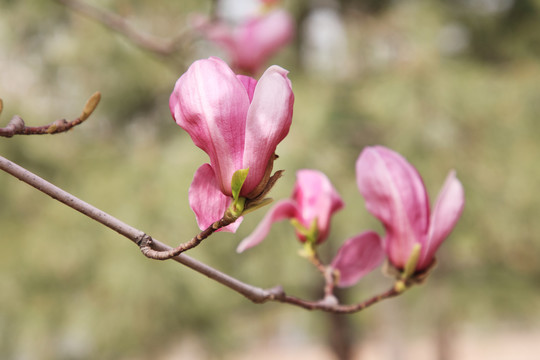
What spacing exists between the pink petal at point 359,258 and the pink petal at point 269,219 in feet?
0.18

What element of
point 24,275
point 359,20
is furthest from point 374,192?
point 359,20

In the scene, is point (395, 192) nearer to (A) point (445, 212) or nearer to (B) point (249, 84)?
(A) point (445, 212)

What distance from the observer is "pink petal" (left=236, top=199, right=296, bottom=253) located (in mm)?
406

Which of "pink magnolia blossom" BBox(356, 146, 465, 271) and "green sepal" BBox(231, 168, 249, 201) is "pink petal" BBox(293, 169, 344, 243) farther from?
"green sepal" BBox(231, 168, 249, 201)

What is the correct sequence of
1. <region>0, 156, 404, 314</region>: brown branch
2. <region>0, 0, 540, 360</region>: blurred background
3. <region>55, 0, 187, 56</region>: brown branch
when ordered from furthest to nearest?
<region>0, 0, 540, 360</region>: blurred background → <region>55, 0, 187, 56</region>: brown branch → <region>0, 156, 404, 314</region>: brown branch

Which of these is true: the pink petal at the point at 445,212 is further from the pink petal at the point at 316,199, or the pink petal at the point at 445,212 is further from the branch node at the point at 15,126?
the branch node at the point at 15,126

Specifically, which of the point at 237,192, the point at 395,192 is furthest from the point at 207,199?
the point at 395,192

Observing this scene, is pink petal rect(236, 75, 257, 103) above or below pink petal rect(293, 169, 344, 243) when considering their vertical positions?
above

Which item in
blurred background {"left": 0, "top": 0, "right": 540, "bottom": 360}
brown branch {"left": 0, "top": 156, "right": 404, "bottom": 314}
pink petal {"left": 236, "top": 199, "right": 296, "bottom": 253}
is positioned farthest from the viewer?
blurred background {"left": 0, "top": 0, "right": 540, "bottom": 360}

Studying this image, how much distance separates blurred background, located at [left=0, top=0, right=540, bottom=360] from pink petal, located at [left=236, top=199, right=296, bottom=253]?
5.25 ft

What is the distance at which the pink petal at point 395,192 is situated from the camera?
419mm

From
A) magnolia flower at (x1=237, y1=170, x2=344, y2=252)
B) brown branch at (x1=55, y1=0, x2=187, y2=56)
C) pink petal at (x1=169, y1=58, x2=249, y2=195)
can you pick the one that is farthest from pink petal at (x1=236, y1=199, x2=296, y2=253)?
brown branch at (x1=55, y1=0, x2=187, y2=56)

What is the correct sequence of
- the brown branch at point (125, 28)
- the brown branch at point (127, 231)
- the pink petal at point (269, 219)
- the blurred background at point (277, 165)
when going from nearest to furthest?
1. the brown branch at point (127, 231)
2. the pink petal at point (269, 219)
3. the brown branch at point (125, 28)
4. the blurred background at point (277, 165)

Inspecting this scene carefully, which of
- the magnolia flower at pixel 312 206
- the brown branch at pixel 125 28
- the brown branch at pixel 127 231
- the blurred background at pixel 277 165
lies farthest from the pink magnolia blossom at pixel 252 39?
the blurred background at pixel 277 165
